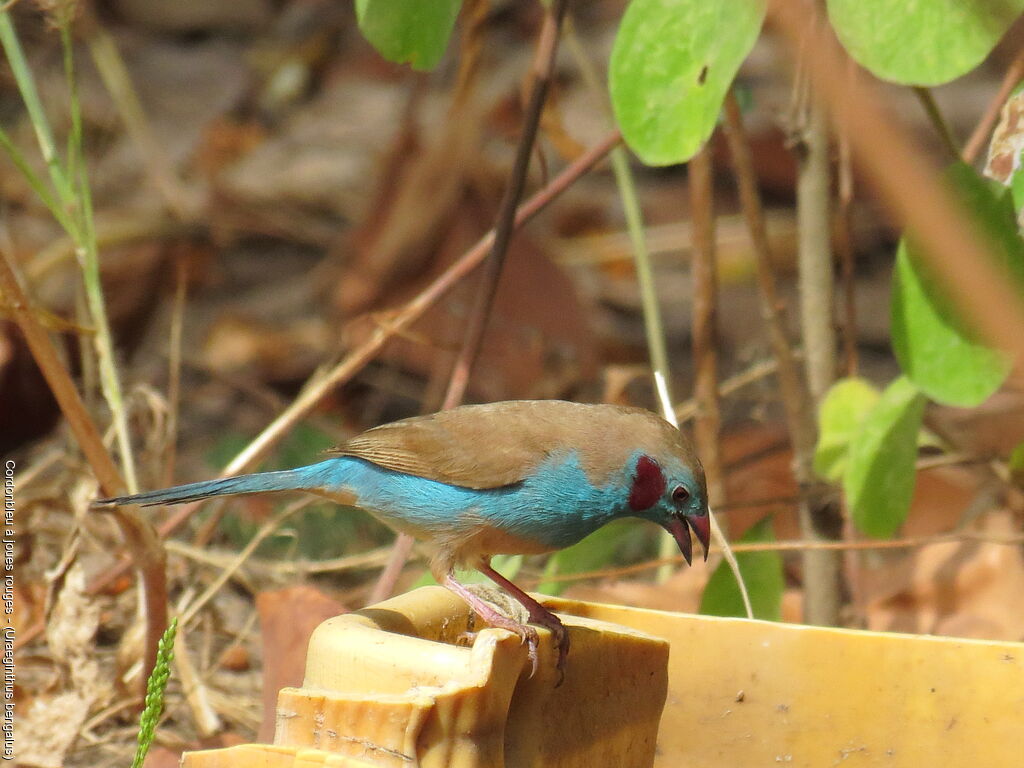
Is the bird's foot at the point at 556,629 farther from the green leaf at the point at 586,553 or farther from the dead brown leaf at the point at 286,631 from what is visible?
the green leaf at the point at 586,553

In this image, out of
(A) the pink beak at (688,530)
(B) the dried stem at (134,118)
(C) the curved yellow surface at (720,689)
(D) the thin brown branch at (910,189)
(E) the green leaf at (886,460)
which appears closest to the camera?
(D) the thin brown branch at (910,189)

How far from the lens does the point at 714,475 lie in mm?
3408

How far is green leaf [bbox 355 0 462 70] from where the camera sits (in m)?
2.31

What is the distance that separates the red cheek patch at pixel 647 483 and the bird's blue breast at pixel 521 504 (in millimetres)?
25

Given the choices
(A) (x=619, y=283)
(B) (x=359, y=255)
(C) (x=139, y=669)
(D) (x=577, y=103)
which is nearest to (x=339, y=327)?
(B) (x=359, y=255)

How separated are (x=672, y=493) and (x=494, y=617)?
61 centimetres

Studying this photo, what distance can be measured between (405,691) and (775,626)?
76 cm

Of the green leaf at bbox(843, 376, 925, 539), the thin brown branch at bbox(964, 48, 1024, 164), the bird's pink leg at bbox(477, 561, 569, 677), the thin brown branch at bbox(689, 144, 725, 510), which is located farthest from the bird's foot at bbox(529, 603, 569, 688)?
the thin brown branch at bbox(689, 144, 725, 510)

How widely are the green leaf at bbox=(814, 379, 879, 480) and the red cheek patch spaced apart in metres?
0.65

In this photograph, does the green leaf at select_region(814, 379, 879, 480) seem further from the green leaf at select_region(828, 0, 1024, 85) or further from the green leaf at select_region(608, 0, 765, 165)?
the green leaf at select_region(828, 0, 1024, 85)

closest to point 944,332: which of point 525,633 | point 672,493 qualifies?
point 672,493

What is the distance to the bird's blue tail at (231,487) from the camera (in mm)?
2295

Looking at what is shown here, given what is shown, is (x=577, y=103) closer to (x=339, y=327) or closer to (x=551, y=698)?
(x=339, y=327)

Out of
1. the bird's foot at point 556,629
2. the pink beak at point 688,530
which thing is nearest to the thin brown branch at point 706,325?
the pink beak at point 688,530
